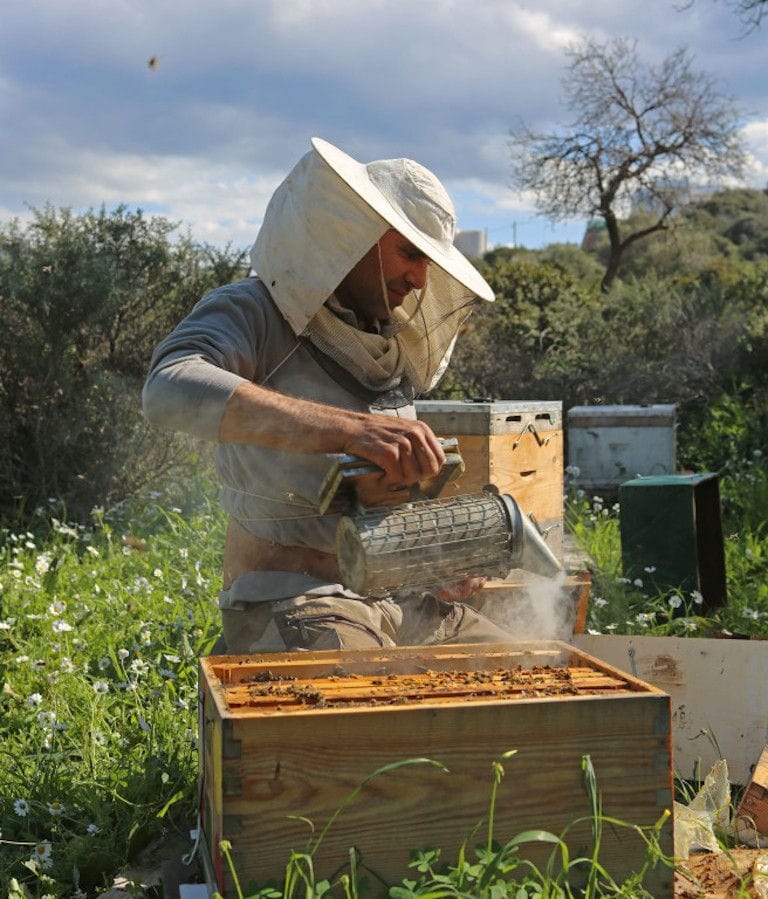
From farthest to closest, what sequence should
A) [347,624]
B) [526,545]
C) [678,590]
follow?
[678,590]
[347,624]
[526,545]

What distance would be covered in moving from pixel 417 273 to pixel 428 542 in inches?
32.2

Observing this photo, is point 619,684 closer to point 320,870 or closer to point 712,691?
point 320,870

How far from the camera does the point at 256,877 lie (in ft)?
5.80

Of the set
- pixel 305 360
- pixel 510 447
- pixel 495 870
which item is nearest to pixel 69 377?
pixel 510 447

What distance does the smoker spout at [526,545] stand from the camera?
231cm

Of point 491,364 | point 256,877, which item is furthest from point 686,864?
point 491,364

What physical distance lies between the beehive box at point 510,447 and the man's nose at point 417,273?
1.89 m

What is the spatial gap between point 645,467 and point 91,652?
421cm

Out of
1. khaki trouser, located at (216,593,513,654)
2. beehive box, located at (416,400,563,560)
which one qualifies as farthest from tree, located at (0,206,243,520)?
khaki trouser, located at (216,593,513,654)

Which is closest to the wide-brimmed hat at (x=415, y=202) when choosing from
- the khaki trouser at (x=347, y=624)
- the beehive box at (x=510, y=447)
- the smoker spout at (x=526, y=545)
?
the smoker spout at (x=526, y=545)

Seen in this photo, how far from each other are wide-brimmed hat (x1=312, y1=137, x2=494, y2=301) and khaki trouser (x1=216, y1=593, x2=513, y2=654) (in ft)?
2.82

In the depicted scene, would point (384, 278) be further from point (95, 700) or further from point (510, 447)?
point (510, 447)

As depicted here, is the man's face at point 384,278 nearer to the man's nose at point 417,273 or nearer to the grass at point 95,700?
the man's nose at point 417,273

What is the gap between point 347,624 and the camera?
2541 mm
